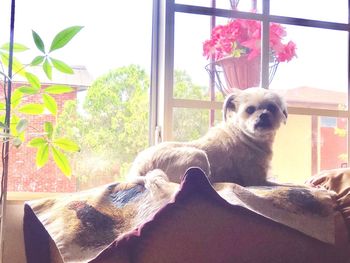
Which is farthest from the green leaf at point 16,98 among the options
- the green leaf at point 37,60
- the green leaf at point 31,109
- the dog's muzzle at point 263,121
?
the dog's muzzle at point 263,121

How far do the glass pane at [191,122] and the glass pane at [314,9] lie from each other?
0.63 m

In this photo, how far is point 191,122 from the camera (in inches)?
87.4

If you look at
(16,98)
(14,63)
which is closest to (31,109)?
(16,98)

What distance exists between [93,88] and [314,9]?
1.25 meters

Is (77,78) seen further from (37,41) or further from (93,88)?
(37,41)

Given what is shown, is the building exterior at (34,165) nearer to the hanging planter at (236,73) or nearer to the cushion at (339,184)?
the hanging planter at (236,73)

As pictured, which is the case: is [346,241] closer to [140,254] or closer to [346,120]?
[140,254]

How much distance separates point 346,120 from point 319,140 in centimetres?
19

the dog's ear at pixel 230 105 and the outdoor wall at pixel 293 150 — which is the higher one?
the dog's ear at pixel 230 105

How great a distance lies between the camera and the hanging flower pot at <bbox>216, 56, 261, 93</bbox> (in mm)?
2225

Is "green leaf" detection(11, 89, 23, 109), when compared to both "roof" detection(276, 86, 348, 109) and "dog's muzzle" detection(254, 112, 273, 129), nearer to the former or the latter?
"dog's muzzle" detection(254, 112, 273, 129)

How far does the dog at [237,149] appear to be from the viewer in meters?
1.57

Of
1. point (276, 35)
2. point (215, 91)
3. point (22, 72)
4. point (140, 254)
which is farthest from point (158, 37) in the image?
point (140, 254)

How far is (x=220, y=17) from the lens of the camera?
7.50ft
